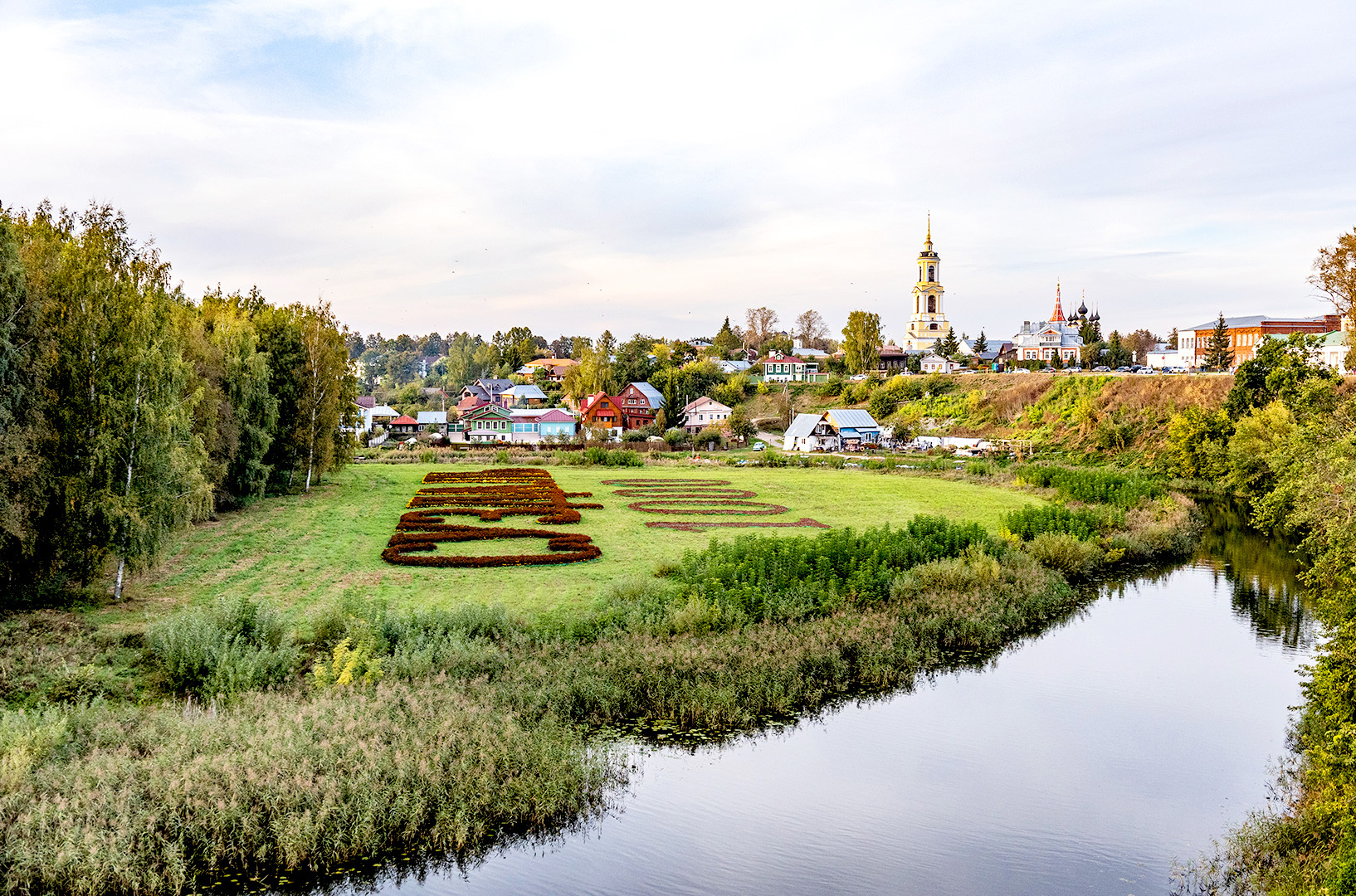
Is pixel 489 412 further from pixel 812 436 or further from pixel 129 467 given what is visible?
pixel 129 467

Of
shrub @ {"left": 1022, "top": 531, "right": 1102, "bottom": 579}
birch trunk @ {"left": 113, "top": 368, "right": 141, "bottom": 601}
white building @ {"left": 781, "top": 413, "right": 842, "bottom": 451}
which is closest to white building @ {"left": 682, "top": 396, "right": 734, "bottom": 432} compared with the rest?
white building @ {"left": 781, "top": 413, "right": 842, "bottom": 451}

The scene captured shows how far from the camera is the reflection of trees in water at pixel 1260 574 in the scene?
870 inches

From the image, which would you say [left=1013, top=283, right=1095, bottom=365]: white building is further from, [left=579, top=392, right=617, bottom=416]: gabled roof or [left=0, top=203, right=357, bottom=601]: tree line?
[left=0, top=203, right=357, bottom=601]: tree line

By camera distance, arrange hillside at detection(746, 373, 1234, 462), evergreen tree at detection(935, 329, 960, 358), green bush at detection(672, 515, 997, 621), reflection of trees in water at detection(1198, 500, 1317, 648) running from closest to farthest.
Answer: green bush at detection(672, 515, 997, 621), reflection of trees in water at detection(1198, 500, 1317, 648), hillside at detection(746, 373, 1234, 462), evergreen tree at detection(935, 329, 960, 358)

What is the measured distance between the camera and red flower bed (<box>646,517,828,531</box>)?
104ft

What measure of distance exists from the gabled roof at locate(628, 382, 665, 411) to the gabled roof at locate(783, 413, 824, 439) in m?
18.0

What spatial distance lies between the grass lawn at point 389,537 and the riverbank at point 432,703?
2138 mm

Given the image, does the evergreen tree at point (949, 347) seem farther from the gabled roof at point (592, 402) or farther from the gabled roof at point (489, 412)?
the gabled roof at point (489, 412)

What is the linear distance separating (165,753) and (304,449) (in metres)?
32.7

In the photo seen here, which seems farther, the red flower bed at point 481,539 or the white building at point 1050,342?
the white building at point 1050,342

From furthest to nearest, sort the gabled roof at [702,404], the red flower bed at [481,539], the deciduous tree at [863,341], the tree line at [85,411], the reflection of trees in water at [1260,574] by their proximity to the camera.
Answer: the deciduous tree at [863,341]
the gabled roof at [702,404]
the red flower bed at [481,539]
the reflection of trees in water at [1260,574]
the tree line at [85,411]

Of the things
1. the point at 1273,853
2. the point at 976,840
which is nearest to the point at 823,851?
the point at 976,840

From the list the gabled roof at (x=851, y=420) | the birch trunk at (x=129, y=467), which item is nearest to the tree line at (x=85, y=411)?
the birch trunk at (x=129, y=467)

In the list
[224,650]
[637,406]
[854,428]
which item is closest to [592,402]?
[637,406]
